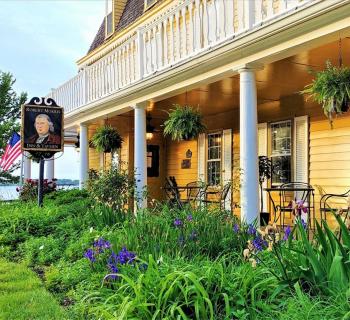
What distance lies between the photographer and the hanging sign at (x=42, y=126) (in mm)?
9109

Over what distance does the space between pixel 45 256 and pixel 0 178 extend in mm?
16126

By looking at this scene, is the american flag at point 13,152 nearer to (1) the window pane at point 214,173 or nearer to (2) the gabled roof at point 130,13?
(2) the gabled roof at point 130,13

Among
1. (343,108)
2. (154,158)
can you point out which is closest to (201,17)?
(343,108)

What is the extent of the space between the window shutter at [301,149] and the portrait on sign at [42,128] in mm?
5019

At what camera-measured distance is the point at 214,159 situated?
11352 millimetres

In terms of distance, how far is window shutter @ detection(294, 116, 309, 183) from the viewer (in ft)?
27.8

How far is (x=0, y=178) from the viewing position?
20203mm

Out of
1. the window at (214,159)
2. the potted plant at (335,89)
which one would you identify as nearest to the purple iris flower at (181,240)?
the potted plant at (335,89)

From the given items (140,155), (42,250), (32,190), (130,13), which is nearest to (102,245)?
(42,250)

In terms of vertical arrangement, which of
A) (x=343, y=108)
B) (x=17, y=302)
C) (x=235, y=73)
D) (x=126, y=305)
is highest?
(x=235, y=73)

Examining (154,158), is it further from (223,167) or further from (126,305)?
(126,305)

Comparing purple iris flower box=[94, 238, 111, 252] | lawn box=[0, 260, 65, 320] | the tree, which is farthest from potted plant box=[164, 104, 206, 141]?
the tree

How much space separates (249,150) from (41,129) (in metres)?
5.21

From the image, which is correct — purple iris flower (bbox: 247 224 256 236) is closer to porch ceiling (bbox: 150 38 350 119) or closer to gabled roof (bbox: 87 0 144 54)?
porch ceiling (bbox: 150 38 350 119)
